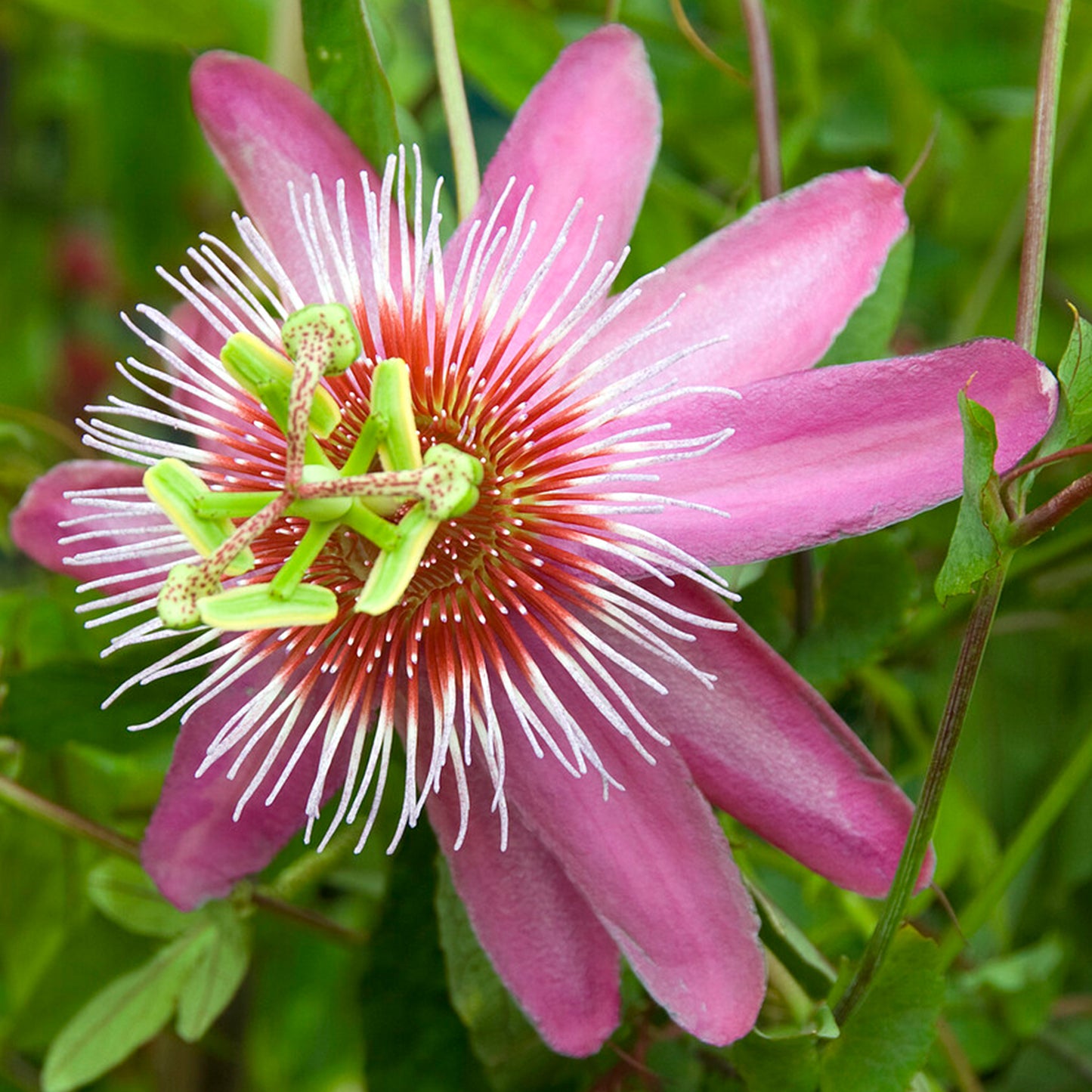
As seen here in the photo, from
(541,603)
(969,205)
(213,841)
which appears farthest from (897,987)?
(969,205)

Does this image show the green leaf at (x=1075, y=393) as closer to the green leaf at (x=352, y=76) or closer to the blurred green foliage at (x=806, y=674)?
the blurred green foliage at (x=806, y=674)

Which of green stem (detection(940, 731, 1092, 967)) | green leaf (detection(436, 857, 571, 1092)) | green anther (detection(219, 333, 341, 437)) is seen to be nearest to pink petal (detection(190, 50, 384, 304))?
green anther (detection(219, 333, 341, 437))

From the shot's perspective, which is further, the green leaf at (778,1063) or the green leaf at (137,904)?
the green leaf at (137,904)

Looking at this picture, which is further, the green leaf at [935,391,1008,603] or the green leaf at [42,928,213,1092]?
the green leaf at [42,928,213,1092]

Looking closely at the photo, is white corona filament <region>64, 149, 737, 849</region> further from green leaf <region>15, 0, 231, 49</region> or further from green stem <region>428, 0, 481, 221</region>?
green leaf <region>15, 0, 231, 49</region>

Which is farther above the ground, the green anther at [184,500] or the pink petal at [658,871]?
the green anther at [184,500]

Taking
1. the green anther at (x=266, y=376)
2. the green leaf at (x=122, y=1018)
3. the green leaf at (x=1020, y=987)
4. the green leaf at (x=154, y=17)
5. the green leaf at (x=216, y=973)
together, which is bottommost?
the green leaf at (x=1020, y=987)

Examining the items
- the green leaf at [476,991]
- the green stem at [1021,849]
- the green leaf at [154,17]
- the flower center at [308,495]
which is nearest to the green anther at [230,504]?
the flower center at [308,495]

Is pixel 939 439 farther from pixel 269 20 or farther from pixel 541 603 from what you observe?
pixel 269 20
